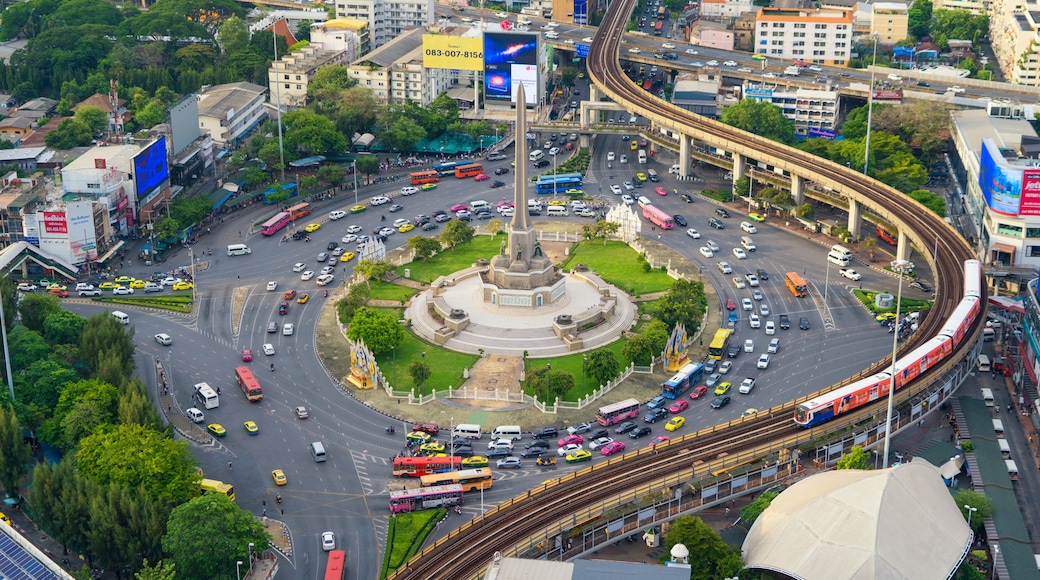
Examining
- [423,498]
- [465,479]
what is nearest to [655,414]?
[465,479]

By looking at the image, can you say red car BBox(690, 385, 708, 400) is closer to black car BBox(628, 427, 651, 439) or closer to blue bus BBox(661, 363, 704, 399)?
blue bus BBox(661, 363, 704, 399)

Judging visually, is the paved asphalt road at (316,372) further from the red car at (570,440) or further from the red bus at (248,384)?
the red car at (570,440)

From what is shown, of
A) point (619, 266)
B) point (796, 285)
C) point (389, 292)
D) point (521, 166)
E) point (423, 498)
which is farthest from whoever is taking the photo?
point (619, 266)

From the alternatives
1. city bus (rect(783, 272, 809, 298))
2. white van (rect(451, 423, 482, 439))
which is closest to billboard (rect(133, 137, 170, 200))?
white van (rect(451, 423, 482, 439))

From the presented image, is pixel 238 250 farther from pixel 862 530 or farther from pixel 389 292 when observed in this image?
pixel 862 530

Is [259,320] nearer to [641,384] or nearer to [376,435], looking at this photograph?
[376,435]

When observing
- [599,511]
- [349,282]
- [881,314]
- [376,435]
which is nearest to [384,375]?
[376,435]
